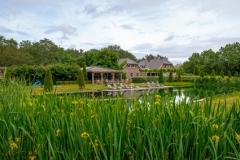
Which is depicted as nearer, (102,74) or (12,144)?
(12,144)

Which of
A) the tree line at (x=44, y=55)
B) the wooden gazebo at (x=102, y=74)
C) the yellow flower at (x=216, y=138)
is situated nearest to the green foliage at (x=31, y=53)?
the tree line at (x=44, y=55)

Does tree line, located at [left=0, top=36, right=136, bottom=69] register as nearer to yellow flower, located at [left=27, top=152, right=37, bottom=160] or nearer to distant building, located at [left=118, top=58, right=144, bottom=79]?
distant building, located at [left=118, top=58, right=144, bottom=79]

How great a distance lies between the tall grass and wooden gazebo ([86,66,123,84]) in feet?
152

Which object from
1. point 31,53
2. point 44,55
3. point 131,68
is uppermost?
point 31,53

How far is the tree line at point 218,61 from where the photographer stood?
56375 mm

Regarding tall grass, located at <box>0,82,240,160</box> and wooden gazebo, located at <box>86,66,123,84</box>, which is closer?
tall grass, located at <box>0,82,240,160</box>

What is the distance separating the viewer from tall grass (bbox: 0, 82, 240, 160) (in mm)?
1710

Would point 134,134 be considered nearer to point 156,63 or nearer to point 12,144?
point 12,144

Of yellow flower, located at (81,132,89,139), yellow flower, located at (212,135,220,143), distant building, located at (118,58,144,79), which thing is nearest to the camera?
yellow flower, located at (212,135,220,143)

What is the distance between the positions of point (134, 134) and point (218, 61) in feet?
194

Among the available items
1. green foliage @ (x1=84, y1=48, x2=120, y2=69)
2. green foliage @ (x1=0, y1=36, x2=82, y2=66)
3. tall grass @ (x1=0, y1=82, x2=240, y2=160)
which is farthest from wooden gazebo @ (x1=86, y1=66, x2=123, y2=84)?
tall grass @ (x1=0, y1=82, x2=240, y2=160)

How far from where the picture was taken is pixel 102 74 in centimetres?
5431

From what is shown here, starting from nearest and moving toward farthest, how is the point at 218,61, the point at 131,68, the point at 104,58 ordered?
the point at 218,61, the point at 104,58, the point at 131,68

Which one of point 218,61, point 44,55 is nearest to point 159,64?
point 218,61
